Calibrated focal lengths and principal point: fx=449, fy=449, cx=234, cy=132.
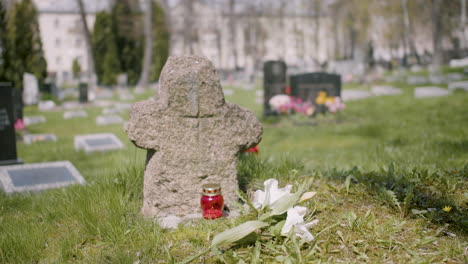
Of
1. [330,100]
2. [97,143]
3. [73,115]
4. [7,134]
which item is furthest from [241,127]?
[73,115]

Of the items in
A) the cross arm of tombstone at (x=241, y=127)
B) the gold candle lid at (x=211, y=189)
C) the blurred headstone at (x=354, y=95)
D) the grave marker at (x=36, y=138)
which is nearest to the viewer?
the gold candle lid at (x=211, y=189)

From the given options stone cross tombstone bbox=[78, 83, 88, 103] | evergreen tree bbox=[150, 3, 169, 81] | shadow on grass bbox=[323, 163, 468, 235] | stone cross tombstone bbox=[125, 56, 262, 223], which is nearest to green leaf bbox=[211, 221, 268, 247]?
stone cross tombstone bbox=[125, 56, 262, 223]

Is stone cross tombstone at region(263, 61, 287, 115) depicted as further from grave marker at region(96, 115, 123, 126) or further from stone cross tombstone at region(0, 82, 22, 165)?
stone cross tombstone at region(0, 82, 22, 165)

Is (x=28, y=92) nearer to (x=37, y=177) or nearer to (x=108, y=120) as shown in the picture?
(x=108, y=120)

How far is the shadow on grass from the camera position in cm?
312

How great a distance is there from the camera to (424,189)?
3715mm

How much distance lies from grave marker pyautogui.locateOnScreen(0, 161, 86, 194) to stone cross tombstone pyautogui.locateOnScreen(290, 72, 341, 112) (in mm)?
7223

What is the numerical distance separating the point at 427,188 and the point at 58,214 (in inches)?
121

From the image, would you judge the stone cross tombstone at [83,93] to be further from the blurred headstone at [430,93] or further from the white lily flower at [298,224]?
the white lily flower at [298,224]

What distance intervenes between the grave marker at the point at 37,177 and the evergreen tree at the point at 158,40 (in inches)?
1020

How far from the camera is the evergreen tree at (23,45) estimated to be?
18500 millimetres

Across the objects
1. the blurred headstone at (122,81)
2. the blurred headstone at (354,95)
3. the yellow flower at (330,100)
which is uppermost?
the blurred headstone at (122,81)

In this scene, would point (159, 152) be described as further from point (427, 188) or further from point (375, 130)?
point (375, 130)

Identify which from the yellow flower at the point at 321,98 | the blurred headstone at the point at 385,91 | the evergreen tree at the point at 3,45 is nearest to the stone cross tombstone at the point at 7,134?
the yellow flower at the point at 321,98
